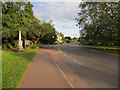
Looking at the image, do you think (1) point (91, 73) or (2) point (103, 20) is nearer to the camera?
(1) point (91, 73)

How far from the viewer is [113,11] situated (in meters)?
18.0

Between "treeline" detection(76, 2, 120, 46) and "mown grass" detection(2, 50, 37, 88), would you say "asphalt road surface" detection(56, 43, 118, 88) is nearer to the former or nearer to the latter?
"mown grass" detection(2, 50, 37, 88)

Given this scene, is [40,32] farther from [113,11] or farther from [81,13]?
[113,11]

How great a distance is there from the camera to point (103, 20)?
17047 millimetres

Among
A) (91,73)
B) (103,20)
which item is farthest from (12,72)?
(103,20)

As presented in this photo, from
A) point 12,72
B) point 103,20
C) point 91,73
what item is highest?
point 103,20

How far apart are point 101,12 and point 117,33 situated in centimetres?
582

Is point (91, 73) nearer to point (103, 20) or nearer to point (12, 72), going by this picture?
point (12, 72)

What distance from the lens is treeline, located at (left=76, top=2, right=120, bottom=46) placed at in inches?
635

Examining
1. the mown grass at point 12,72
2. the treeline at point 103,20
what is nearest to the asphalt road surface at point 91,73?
the mown grass at point 12,72

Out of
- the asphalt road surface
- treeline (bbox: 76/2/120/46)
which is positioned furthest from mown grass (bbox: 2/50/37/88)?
treeline (bbox: 76/2/120/46)

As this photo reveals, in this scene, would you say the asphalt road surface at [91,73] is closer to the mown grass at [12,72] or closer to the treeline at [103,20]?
the mown grass at [12,72]

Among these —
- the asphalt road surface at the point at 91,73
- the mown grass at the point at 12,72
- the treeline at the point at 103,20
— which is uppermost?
the treeline at the point at 103,20

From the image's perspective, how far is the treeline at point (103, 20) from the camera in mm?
16141
